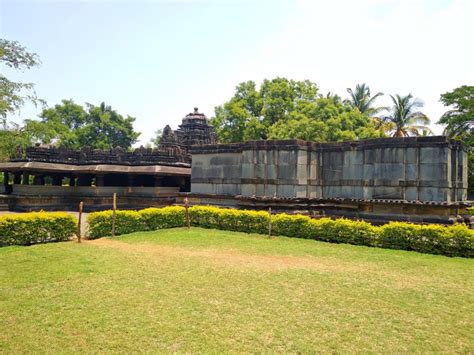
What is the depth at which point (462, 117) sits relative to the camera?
30.0 m

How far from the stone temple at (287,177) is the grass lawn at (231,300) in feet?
12.9

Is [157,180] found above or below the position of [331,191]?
above

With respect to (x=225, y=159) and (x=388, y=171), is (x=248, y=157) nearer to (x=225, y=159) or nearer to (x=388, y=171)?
(x=225, y=159)

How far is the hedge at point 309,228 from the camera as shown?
441 inches

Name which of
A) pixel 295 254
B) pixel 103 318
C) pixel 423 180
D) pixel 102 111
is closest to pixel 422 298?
pixel 295 254

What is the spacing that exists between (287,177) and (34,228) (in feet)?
32.2

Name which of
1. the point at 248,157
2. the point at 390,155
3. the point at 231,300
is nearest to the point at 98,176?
the point at 248,157

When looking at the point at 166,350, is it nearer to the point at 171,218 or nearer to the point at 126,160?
the point at 171,218

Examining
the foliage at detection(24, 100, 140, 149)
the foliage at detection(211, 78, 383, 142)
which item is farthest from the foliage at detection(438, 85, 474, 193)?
the foliage at detection(24, 100, 140, 149)

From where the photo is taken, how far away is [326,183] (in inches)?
665

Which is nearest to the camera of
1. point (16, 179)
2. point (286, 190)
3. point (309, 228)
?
point (309, 228)

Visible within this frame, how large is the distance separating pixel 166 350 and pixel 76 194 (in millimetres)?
20976

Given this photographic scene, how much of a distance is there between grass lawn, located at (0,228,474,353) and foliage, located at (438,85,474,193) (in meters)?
23.3

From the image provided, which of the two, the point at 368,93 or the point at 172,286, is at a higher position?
the point at 368,93
